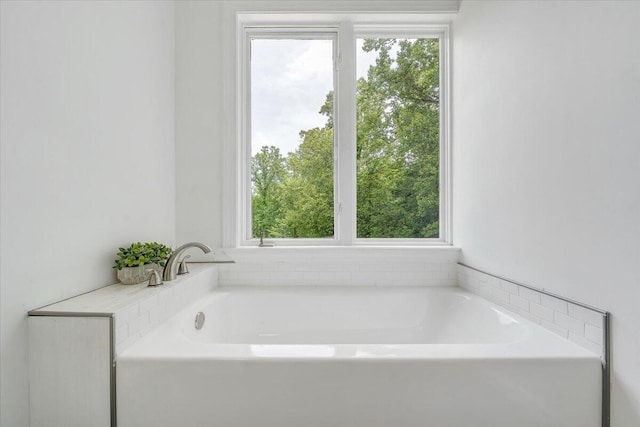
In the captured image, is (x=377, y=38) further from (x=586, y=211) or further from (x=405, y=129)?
(x=586, y=211)

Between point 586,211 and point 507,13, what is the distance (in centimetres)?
106

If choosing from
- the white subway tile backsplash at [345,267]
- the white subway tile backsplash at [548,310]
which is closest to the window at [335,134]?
the white subway tile backsplash at [345,267]

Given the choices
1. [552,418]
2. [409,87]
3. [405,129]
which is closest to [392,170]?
[405,129]

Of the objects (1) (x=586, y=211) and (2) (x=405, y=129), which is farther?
(2) (x=405, y=129)

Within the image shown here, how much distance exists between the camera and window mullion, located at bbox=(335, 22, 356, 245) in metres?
2.24

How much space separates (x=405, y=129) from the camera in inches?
90.5

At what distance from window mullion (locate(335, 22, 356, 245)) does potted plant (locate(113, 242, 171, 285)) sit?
116cm

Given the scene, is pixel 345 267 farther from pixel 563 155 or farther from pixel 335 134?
pixel 563 155

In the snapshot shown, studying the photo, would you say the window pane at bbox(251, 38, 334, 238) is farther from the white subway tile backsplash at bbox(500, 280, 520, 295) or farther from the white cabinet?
the white cabinet

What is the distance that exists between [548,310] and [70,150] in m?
1.97

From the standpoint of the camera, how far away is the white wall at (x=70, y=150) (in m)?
1.02

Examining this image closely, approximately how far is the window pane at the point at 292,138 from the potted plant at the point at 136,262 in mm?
768

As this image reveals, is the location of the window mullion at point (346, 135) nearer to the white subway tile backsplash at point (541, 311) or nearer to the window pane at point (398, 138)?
the window pane at point (398, 138)

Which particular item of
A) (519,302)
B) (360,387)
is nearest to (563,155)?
(519,302)
